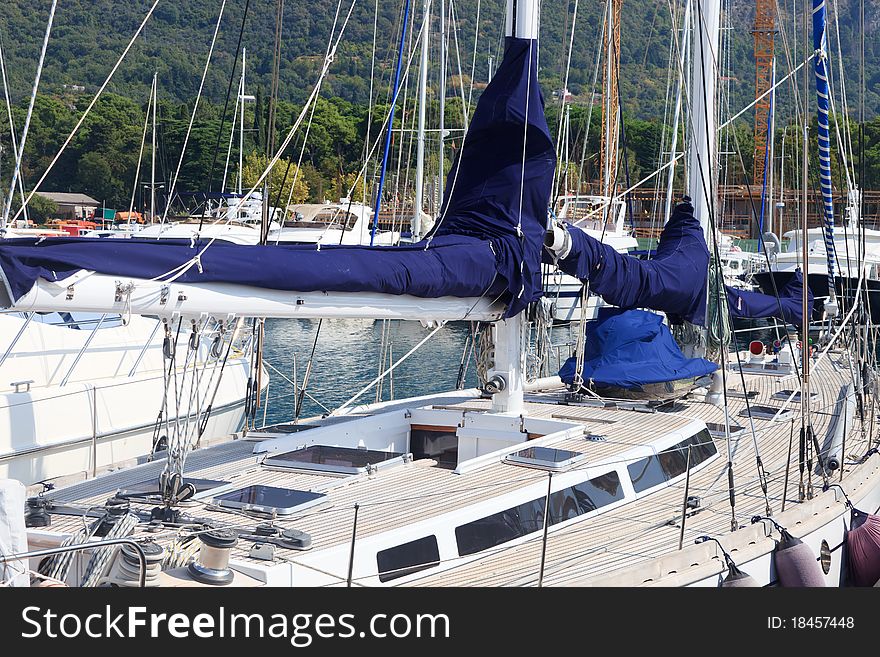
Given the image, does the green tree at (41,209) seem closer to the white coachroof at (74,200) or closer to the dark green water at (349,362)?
the white coachroof at (74,200)

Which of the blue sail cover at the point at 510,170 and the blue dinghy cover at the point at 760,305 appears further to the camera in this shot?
the blue dinghy cover at the point at 760,305

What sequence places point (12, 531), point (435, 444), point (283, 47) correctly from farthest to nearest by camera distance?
point (283, 47) < point (435, 444) < point (12, 531)

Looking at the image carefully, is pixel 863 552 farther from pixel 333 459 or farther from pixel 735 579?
pixel 333 459

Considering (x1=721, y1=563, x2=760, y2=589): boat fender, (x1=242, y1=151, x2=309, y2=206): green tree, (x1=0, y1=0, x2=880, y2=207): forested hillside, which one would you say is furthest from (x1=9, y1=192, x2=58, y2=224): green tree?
(x1=721, y1=563, x2=760, y2=589): boat fender

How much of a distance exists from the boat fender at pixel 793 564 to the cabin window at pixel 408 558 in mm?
2863

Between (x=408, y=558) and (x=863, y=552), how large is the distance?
4.76 metres

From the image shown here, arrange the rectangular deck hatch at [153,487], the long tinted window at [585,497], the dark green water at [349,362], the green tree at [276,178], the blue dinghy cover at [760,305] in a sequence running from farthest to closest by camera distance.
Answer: the green tree at [276,178], the dark green water at [349,362], the blue dinghy cover at [760,305], the long tinted window at [585,497], the rectangular deck hatch at [153,487]

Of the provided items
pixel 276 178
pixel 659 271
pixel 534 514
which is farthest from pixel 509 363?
pixel 276 178

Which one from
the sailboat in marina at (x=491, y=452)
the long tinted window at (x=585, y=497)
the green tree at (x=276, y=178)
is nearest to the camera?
the sailboat in marina at (x=491, y=452)

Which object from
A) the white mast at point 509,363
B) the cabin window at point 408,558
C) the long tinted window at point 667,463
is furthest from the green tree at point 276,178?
the cabin window at point 408,558

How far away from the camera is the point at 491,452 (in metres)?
9.88

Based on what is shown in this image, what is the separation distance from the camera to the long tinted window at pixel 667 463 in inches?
378

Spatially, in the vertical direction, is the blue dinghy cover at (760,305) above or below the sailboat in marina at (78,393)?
above

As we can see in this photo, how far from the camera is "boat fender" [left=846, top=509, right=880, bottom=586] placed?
32.6 ft
